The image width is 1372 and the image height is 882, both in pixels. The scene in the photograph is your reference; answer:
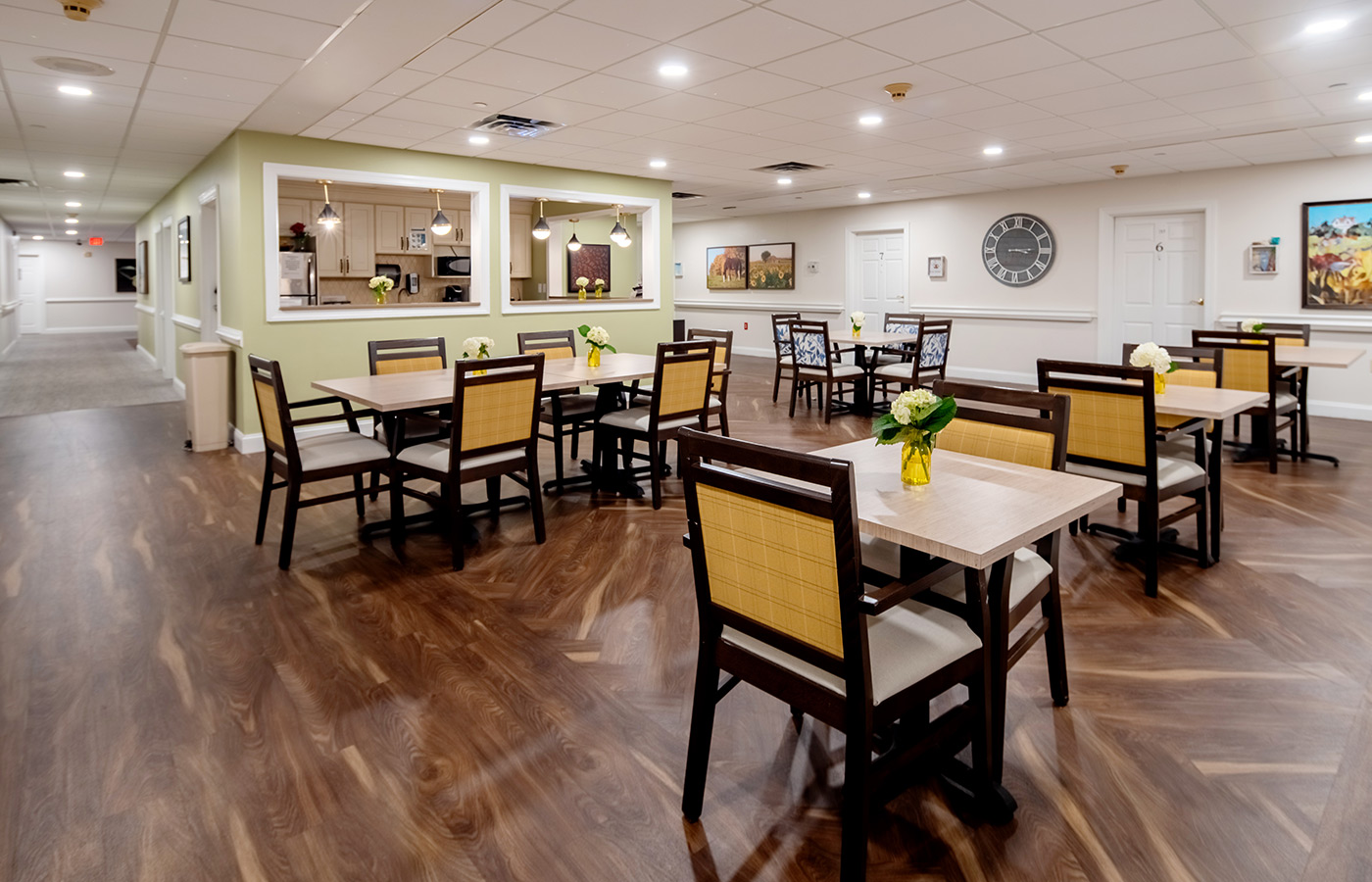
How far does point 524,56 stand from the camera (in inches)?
168

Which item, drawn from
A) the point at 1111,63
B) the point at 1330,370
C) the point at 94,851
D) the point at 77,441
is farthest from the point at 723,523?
the point at 1330,370

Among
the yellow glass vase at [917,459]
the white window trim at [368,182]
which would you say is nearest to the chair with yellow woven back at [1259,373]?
the yellow glass vase at [917,459]

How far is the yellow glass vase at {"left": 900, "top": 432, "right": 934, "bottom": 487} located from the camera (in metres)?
2.13

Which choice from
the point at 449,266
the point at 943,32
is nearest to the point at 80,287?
the point at 449,266

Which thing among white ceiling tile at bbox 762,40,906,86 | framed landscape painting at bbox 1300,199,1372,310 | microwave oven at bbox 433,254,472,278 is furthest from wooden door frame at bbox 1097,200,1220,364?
microwave oven at bbox 433,254,472,278

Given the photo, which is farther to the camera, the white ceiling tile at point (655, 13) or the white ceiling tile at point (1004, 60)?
the white ceiling tile at point (1004, 60)

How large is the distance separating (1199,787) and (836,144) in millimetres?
5880

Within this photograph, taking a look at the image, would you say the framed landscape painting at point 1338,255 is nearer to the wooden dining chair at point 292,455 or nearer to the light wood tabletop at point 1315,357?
the light wood tabletop at point 1315,357

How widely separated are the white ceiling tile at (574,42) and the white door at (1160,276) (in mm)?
7196

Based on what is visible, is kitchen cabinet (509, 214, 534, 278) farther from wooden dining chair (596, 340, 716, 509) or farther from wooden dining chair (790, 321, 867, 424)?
wooden dining chair (596, 340, 716, 509)

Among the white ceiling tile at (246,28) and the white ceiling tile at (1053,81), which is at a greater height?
the white ceiling tile at (1053,81)

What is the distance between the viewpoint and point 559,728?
7.60 feet

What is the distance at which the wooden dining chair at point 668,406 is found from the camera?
4.49 m

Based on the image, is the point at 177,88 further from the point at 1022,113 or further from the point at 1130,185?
the point at 1130,185
